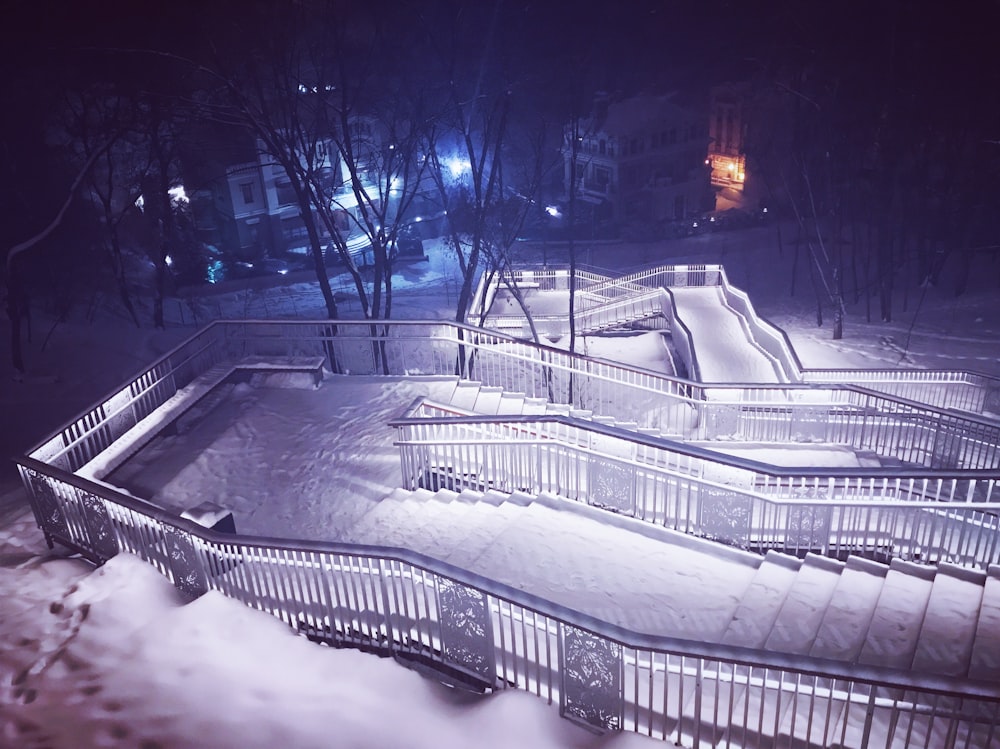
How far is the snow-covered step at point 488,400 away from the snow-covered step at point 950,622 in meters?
7.03

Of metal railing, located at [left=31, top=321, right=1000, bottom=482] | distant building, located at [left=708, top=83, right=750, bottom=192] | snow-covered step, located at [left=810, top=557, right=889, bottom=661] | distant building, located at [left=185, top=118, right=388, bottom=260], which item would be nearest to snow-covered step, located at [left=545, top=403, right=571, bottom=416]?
metal railing, located at [left=31, top=321, right=1000, bottom=482]

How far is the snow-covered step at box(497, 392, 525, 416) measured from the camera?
12.3 metres

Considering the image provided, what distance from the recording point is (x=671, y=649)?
525 centimetres

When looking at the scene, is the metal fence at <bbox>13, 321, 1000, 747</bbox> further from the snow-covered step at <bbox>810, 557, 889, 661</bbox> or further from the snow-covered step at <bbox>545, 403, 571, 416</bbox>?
the snow-covered step at <bbox>545, 403, 571, 416</bbox>

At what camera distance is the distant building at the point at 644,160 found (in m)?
46.7

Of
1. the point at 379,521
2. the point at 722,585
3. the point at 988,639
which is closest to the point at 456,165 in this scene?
the point at 379,521

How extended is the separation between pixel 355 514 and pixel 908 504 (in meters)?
7.02

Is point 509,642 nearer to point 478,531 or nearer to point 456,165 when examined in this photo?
point 478,531

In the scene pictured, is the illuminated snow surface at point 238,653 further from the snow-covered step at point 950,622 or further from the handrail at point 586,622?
the snow-covered step at point 950,622

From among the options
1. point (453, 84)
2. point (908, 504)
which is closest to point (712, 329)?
point (453, 84)

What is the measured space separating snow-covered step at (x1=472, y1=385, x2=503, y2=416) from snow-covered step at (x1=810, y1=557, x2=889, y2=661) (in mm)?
6221

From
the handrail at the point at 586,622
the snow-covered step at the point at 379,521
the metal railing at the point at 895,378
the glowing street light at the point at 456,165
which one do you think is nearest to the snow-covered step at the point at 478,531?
the snow-covered step at the point at 379,521

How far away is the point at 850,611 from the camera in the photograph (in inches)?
279

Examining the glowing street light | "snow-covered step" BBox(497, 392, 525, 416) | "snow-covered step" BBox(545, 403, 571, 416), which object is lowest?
"snow-covered step" BBox(545, 403, 571, 416)
